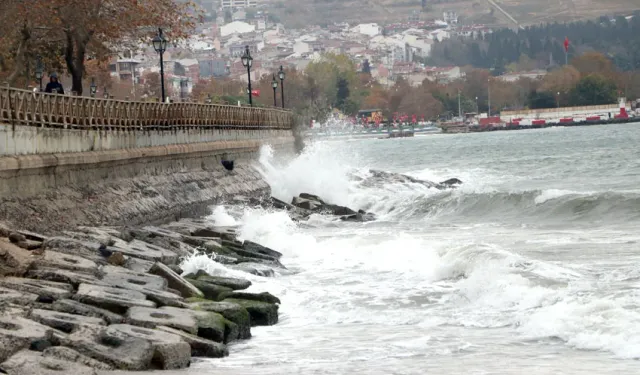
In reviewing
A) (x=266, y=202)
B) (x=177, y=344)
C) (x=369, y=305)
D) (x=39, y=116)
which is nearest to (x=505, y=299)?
(x=369, y=305)

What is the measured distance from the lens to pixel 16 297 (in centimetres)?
1345

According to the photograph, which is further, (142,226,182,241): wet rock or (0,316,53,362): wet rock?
(142,226,182,241): wet rock

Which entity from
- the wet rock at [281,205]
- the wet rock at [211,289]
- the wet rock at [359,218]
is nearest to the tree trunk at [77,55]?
the wet rock at [281,205]

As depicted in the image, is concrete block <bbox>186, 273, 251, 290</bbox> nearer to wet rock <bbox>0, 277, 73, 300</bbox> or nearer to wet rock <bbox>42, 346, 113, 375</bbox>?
wet rock <bbox>0, 277, 73, 300</bbox>

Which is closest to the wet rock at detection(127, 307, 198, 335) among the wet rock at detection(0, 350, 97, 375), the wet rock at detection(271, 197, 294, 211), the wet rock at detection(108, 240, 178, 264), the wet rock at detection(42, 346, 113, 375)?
the wet rock at detection(42, 346, 113, 375)

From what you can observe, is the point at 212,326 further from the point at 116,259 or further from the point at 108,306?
the point at 116,259

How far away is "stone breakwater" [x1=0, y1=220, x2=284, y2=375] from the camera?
471 inches

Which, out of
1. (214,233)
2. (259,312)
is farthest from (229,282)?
(214,233)

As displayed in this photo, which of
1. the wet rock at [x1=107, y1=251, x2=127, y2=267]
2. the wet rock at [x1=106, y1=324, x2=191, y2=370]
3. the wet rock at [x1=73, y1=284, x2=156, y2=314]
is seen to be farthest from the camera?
the wet rock at [x1=107, y1=251, x2=127, y2=267]

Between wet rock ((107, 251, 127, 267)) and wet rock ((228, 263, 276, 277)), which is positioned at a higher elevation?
wet rock ((107, 251, 127, 267))

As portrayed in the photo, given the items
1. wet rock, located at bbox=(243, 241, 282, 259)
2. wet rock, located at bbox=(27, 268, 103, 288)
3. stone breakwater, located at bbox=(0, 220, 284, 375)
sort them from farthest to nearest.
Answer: wet rock, located at bbox=(243, 241, 282, 259)
wet rock, located at bbox=(27, 268, 103, 288)
stone breakwater, located at bbox=(0, 220, 284, 375)

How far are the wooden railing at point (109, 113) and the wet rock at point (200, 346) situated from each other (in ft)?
28.0

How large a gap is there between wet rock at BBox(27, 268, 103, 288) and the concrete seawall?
4.56 m

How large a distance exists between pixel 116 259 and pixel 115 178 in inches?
368
